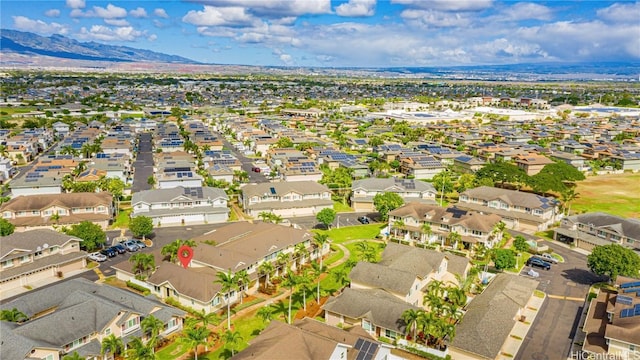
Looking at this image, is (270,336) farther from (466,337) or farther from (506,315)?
(506,315)

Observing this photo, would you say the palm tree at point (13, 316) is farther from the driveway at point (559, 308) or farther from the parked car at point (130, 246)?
the driveway at point (559, 308)

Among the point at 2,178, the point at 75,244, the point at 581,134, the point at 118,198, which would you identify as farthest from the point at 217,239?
the point at 581,134

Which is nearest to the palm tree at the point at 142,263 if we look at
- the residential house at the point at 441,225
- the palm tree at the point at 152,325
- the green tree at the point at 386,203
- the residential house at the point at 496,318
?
the palm tree at the point at 152,325

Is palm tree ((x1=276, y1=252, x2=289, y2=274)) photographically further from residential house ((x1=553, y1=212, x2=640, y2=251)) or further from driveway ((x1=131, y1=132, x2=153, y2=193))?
driveway ((x1=131, y1=132, x2=153, y2=193))

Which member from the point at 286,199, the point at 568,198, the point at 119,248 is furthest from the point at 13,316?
the point at 568,198

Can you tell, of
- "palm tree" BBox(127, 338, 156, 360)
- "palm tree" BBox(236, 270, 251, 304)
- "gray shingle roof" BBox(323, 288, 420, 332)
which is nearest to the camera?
"palm tree" BBox(127, 338, 156, 360)

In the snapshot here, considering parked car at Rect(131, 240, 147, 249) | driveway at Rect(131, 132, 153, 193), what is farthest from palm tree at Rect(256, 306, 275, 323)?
driveway at Rect(131, 132, 153, 193)
